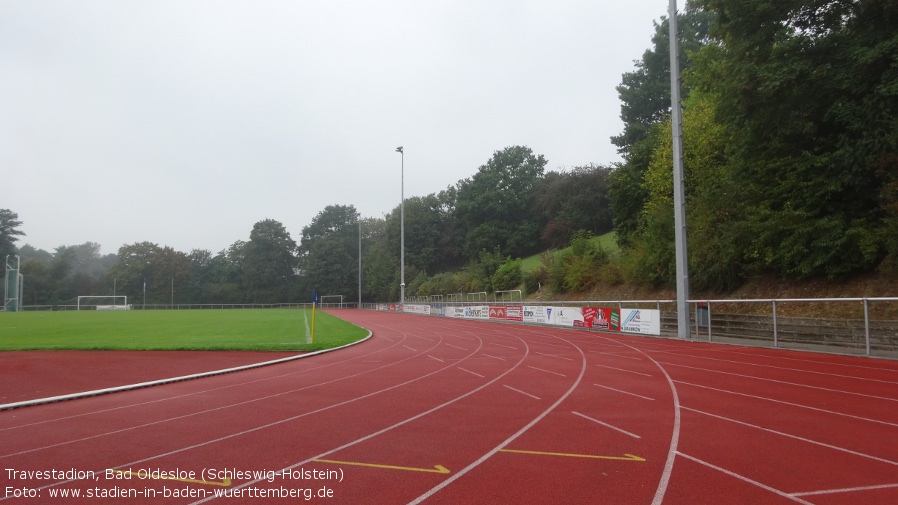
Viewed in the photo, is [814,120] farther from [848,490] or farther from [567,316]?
[848,490]

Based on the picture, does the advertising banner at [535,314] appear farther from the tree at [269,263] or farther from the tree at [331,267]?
the tree at [269,263]

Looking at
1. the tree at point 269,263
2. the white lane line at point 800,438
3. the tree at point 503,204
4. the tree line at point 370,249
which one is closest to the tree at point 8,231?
the tree line at point 370,249

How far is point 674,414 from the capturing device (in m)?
8.26

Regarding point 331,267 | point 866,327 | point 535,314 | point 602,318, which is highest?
point 331,267

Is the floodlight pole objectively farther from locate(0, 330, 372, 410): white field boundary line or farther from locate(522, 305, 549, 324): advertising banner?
locate(0, 330, 372, 410): white field boundary line

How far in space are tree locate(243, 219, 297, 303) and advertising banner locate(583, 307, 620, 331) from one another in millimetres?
85210

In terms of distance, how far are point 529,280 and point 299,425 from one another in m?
43.9

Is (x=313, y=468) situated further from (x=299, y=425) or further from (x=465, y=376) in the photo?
(x=465, y=376)

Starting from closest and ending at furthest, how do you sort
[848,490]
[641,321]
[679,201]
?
[848,490] < [679,201] < [641,321]

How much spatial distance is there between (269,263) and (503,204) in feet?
169

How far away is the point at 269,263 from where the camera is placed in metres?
108

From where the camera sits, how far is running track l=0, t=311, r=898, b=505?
16.9 feet

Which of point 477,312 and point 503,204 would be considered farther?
point 503,204

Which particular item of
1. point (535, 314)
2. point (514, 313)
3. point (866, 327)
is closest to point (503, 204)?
point (514, 313)
